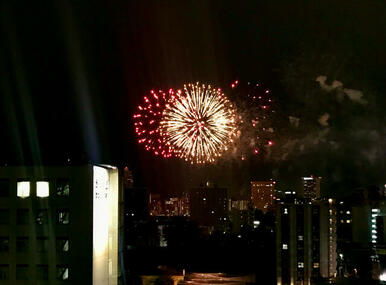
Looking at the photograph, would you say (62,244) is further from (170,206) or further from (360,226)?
(170,206)

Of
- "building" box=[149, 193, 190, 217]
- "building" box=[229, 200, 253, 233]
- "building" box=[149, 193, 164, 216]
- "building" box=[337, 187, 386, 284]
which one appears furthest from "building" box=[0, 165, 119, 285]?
"building" box=[229, 200, 253, 233]

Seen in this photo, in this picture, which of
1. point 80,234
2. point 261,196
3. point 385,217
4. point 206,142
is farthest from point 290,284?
point 261,196

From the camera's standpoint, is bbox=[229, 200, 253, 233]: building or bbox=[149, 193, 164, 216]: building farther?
bbox=[229, 200, 253, 233]: building

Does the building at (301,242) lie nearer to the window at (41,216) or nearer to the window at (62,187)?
the window at (62,187)

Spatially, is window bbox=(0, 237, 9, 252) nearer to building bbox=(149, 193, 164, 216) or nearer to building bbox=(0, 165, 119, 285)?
building bbox=(0, 165, 119, 285)

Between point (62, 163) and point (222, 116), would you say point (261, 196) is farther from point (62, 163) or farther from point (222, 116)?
point (62, 163)

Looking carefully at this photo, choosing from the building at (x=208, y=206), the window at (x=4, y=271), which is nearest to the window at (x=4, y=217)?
the window at (x=4, y=271)

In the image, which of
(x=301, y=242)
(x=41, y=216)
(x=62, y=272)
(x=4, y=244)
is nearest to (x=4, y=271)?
(x=4, y=244)
